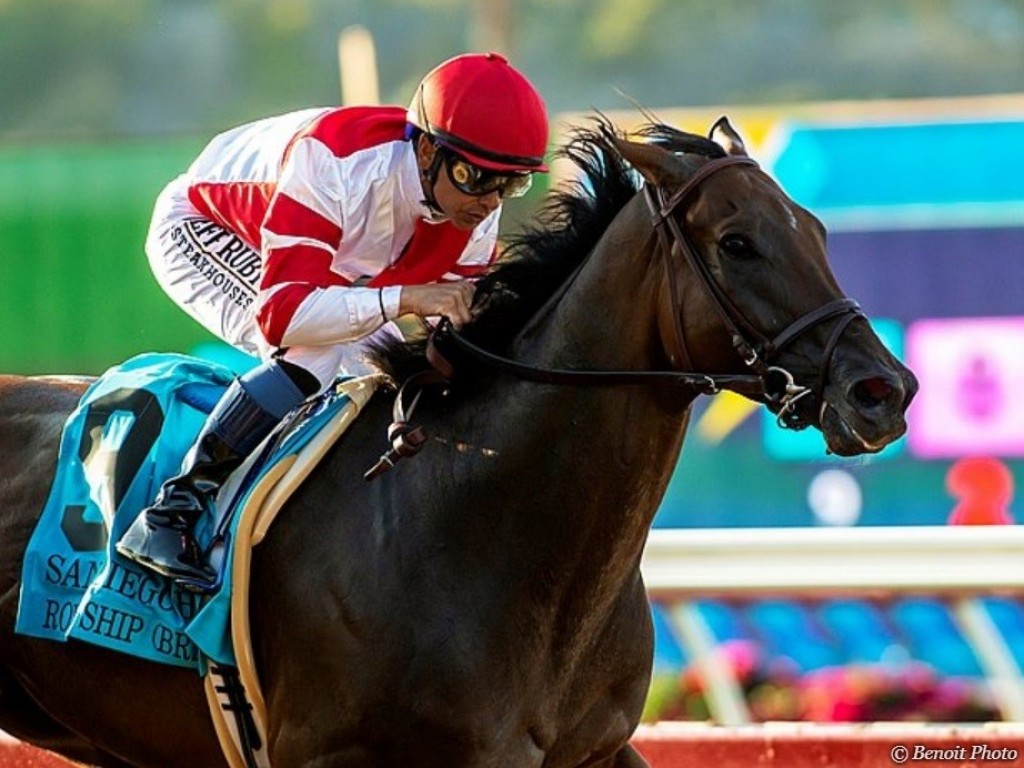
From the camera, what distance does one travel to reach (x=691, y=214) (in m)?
3.92

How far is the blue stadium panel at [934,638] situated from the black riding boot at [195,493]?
4453mm

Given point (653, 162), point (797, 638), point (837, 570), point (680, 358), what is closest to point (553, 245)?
point (653, 162)

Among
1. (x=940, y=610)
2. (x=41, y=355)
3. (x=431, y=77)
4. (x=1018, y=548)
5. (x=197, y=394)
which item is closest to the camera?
(x=431, y=77)

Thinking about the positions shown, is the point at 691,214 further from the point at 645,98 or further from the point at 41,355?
the point at 645,98

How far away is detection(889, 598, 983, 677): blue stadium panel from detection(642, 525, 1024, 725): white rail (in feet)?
3.40

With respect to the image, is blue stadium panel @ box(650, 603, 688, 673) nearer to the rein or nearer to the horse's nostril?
the rein

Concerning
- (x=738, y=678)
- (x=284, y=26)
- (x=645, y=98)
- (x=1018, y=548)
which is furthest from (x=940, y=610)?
(x=284, y=26)

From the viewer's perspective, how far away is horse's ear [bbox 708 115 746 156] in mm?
4082

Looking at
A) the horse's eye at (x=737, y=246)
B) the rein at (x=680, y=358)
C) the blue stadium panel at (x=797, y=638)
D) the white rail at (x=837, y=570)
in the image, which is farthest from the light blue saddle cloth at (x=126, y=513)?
the blue stadium panel at (x=797, y=638)

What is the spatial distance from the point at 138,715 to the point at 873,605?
432 centimetres

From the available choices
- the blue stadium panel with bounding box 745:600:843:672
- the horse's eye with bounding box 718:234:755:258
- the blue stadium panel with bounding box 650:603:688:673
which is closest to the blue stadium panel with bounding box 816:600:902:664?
the blue stadium panel with bounding box 745:600:843:672

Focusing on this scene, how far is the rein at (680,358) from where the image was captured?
12.3ft

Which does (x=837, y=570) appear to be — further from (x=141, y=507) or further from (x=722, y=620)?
(x=141, y=507)

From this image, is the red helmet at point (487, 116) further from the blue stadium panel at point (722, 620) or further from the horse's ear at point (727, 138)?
the blue stadium panel at point (722, 620)
